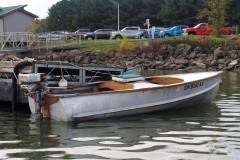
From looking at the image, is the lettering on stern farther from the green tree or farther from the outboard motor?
the green tree

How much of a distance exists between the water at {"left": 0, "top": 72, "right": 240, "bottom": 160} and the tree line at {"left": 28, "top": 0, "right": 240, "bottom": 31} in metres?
47.6

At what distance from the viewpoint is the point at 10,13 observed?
5734 cm

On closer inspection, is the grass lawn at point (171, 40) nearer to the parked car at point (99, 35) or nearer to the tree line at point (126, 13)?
the parked car at point (99, 35)

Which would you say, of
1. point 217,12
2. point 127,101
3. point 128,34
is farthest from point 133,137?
point 128,34

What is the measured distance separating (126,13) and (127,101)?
199 feet

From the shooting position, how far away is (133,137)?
10.6m

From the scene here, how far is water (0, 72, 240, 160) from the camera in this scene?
9156 millimetres

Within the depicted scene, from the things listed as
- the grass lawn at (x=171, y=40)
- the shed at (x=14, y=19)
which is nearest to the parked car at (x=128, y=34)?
the grass lawn at (x=171, y=40)

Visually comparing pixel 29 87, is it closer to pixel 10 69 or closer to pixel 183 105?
pixel 10 69

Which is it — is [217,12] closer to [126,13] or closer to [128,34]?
[128,34]


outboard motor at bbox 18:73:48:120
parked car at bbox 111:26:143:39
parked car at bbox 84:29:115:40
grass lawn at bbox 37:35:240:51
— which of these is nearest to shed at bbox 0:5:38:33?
parked car at bbox 84:29:115:40

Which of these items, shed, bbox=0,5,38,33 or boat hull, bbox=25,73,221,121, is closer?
boat hull, bbox=25,73,221,121

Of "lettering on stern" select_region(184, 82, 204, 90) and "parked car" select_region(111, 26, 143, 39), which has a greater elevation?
"parked car" select_region(111, 26, 143, 39)

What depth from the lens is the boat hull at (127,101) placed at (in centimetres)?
1225
